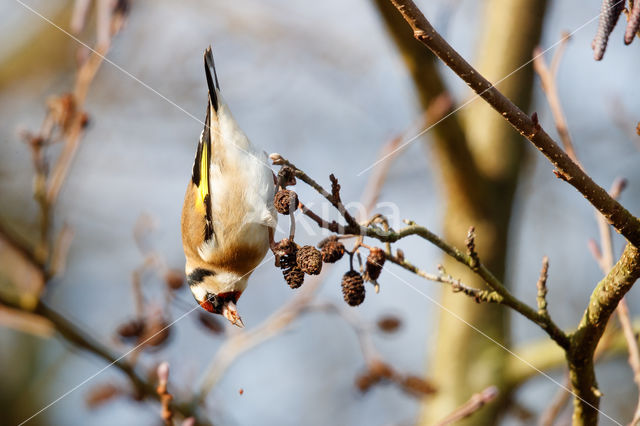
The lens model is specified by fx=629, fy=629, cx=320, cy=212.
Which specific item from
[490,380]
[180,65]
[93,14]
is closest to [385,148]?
[490,380]

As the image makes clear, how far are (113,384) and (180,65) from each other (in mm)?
3178

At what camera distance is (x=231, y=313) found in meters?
1.84

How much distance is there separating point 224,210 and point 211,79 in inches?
14.6

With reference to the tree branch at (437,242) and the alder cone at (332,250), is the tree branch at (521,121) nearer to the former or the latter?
the tree branch at (437,242)

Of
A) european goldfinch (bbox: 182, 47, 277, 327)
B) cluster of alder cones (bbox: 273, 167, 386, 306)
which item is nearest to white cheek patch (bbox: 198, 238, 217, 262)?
european goldfinch (bbox: 182, 47, 277, 327)

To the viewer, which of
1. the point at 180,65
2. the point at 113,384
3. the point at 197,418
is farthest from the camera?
the point at 180,65

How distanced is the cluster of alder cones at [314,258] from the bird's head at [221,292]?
2.13ft

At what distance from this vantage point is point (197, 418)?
175cm

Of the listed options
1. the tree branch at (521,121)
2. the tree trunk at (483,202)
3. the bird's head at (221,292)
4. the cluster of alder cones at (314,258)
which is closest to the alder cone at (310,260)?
the cluster of alder cones at (314,258)

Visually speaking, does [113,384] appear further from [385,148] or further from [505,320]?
[505,320]

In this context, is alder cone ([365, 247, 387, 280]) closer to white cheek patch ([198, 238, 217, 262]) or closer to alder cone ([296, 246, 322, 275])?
alder cone ([296, 246, 322, 275])

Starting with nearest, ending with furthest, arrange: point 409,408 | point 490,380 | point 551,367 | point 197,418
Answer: point 197,418
point 551,367
point 490,380
point 409,408

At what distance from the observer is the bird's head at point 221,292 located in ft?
6.08

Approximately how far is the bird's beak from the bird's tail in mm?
575
